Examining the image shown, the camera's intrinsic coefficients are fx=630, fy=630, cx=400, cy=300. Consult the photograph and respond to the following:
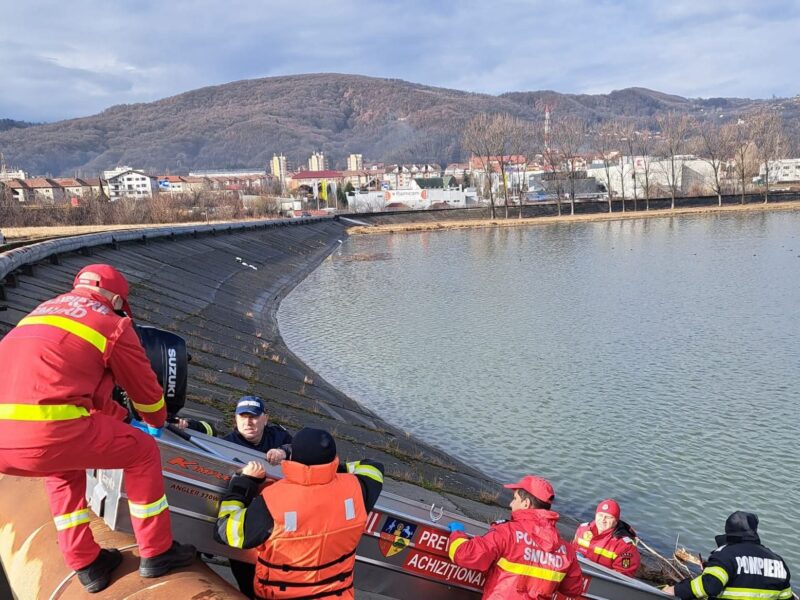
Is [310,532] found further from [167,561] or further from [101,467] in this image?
[101,467]

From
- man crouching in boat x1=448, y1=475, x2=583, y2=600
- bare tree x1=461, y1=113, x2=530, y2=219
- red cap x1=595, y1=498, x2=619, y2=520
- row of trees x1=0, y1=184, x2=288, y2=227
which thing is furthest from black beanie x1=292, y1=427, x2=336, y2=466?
bare tree x1=461, y1=113, x2=530, y2=219

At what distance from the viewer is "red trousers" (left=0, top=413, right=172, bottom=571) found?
3.81 m

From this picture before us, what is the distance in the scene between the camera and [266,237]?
55.7 meters

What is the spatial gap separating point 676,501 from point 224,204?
100 m

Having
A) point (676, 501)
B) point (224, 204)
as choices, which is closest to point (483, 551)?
point (676, 501)

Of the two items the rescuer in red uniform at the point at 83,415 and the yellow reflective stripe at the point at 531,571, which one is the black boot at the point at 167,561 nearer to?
the rescuer in red uniform at the point at 83,415

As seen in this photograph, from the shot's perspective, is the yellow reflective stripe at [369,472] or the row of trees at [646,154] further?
the row of trees at [646,154]

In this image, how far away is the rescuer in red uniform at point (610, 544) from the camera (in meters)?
7.11

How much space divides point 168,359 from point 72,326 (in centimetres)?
136

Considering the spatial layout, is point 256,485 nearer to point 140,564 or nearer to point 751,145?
point 140,564

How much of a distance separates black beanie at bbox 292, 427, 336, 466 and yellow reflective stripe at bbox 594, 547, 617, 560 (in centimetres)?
463

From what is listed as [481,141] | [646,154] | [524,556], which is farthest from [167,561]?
[646,154]

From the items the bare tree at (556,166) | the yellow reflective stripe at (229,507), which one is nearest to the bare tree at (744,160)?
the bare tree at (556,166)

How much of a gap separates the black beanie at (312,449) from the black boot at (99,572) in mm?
1487
